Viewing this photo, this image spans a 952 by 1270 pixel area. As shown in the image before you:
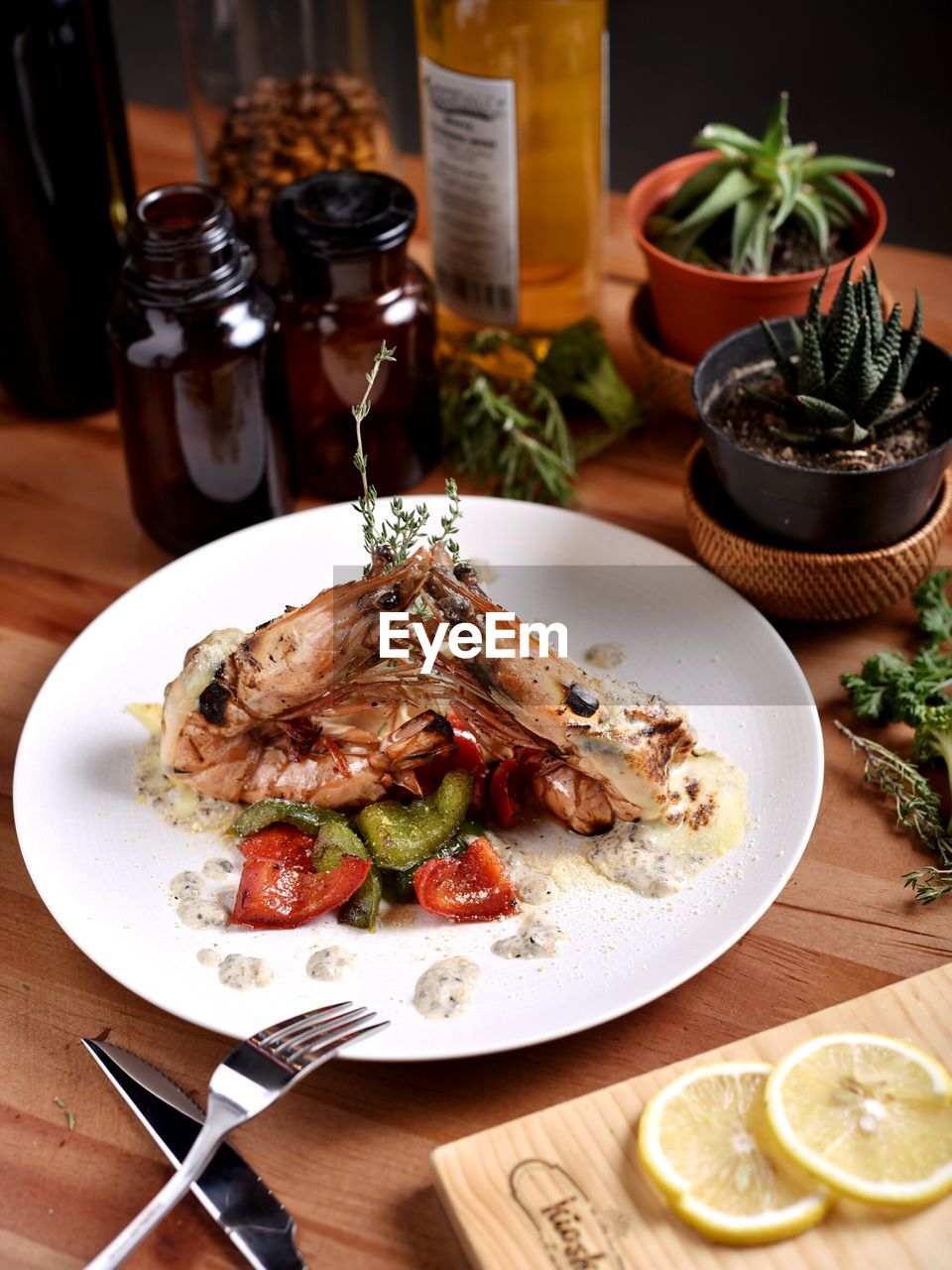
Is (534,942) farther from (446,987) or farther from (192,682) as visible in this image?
(192,682)

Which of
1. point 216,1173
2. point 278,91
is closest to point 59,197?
point 278,91

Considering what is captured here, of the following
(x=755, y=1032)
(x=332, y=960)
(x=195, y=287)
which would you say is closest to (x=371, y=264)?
(x=195, y=287)

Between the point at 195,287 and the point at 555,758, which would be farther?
the point at 195,287

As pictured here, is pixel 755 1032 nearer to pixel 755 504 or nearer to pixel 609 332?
pixel 755 504

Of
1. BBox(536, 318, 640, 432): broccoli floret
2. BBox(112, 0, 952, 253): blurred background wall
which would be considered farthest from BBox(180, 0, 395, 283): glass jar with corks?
BBox(112, 0, 952, 253): blurred background wall

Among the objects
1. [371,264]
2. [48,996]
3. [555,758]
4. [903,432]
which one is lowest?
[48,996]

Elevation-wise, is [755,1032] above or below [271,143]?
below
